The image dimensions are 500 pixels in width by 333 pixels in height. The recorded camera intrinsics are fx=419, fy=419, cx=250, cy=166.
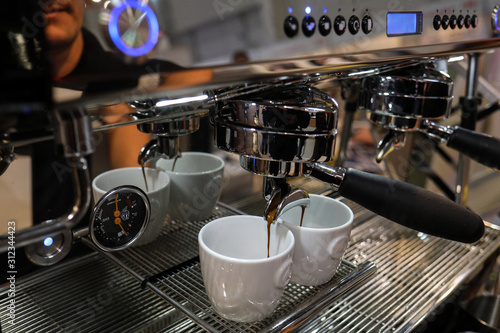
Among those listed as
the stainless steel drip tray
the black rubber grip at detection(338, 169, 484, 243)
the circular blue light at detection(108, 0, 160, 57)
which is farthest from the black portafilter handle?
the circular blue light at detection(108, 0, 160, 57)

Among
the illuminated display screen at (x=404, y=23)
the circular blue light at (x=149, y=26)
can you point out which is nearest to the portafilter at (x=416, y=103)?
the illuminated display screen at (x=404, y=23)

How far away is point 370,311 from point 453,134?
0.25 metres

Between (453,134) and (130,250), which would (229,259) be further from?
(453,134)

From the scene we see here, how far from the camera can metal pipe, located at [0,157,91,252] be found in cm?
24

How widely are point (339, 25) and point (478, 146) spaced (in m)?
0.31

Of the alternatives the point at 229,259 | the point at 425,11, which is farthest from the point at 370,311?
the point at 425,11

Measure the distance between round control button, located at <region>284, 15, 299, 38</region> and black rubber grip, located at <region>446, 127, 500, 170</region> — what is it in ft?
1.15

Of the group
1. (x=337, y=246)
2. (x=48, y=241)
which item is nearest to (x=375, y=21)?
(x=337, y=246)

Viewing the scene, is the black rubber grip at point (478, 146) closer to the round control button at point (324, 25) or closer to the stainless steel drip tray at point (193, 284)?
the stainless steel drip tray at point (193, 284)

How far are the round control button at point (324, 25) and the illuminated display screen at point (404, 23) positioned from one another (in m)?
0.08

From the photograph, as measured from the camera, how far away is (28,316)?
413mm

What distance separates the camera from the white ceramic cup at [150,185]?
477mm

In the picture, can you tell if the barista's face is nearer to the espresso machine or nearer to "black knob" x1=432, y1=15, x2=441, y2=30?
the espresso machine

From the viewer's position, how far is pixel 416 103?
0.50 m
